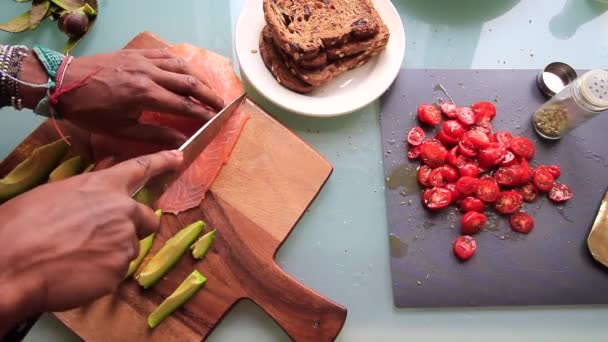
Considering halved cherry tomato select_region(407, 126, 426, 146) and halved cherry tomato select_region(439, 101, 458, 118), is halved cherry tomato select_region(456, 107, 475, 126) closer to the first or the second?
halved cherry tomato select_region(439, 101, 458, 118)

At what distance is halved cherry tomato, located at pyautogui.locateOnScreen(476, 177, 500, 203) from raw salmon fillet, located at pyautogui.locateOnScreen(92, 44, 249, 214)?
847mm

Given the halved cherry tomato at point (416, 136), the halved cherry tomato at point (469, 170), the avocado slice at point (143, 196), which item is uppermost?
the avocado slice at point (143, 196)

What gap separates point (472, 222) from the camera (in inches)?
65.6

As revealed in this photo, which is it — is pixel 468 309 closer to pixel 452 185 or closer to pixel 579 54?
pixel 452 185

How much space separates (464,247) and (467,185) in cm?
21

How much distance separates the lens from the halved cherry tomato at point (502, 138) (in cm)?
179

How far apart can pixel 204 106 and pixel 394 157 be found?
70 cm

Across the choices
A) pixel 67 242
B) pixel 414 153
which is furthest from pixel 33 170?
pixel 414 153

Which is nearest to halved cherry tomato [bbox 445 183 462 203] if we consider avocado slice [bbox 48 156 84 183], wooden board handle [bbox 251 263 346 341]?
wooden board handle [bbox 251 263 346 341]

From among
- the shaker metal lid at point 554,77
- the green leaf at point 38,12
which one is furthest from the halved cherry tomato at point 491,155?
the green leaf at point 38,12

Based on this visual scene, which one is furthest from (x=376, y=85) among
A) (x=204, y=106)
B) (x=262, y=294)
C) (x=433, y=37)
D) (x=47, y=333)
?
(x=47, y=333)

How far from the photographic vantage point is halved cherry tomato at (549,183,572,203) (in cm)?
176

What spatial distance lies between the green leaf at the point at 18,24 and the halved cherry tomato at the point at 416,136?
4.85 feet

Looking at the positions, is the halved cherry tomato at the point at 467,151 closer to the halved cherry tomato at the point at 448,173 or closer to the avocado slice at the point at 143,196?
the halved cherry tomato at the point at 448,173
